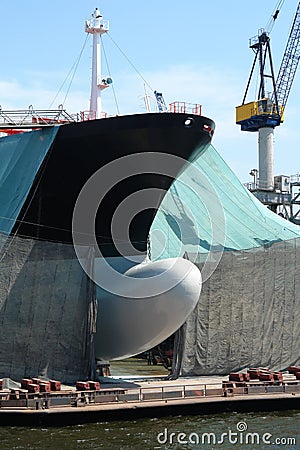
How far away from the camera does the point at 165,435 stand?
22281 millimetres

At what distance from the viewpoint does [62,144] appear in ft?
96.7

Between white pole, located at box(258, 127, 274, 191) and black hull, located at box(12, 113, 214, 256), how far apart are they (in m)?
43.2

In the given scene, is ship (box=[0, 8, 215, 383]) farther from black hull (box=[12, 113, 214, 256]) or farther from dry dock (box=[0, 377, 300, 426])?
dry dock (box=[0, 377, 300, 426])

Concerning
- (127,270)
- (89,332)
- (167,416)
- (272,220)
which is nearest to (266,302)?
(272,220)

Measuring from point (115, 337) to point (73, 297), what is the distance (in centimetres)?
296

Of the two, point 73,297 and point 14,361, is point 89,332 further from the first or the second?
point 14,361

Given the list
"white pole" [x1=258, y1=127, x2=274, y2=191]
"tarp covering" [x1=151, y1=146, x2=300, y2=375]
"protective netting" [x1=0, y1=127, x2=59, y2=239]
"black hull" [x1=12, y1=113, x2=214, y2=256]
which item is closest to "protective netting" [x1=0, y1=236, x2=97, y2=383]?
"black hull" [x1=12, y1=113, x2=214, y2=256]

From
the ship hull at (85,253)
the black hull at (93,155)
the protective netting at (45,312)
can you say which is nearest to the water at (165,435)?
the protective netting at (45,312)

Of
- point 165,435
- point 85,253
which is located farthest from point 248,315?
point 165,435

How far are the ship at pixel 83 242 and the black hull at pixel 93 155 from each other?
0.14 feet

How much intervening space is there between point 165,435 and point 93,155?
40.2 ft

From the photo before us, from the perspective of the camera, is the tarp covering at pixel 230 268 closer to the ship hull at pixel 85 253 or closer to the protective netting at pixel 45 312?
the ship hull at pixel 85 253

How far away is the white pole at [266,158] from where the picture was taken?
241 feet

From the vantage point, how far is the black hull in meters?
29.2
